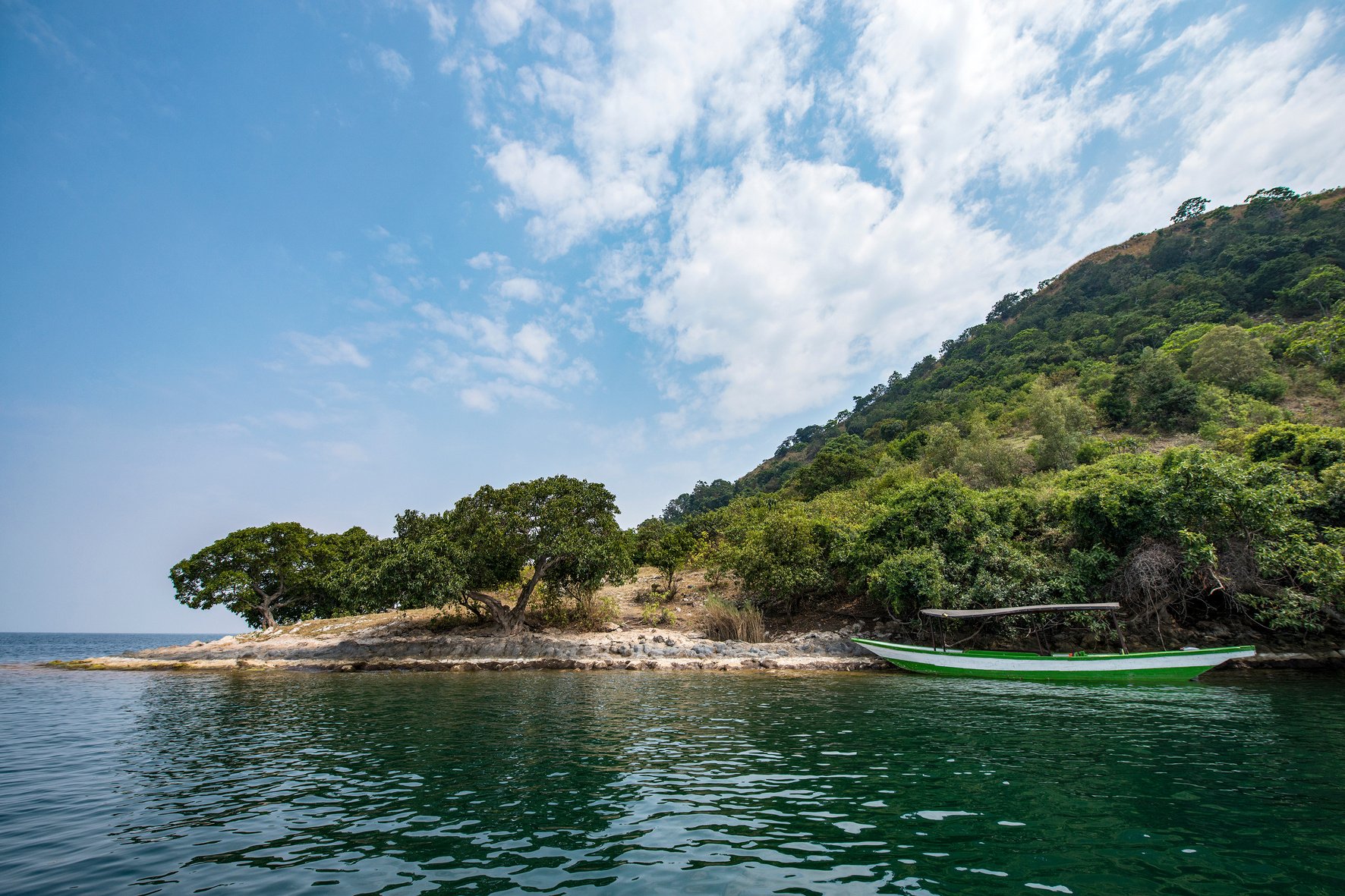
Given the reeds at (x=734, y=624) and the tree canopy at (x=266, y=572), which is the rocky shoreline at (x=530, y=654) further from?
the tree canopy at (x=266, y=572)

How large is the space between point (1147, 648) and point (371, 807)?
31.4 m

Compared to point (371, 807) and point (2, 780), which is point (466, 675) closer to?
point (2, 780)

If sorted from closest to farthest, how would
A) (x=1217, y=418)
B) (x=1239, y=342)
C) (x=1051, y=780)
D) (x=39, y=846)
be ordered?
(x=39, y=846), (x=1051, y=780), (x=1217, y=418), (x=1239, y=342)

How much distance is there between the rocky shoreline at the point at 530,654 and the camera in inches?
1048

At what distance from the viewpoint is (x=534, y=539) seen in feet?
109

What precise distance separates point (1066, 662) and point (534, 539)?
87.4 ft

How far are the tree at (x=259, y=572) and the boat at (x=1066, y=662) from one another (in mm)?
44776

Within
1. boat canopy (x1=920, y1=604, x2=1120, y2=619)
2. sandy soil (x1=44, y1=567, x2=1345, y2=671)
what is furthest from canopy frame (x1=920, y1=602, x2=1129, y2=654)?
sandy soil (x1=44, y1=567, x2=1345, y2=671)

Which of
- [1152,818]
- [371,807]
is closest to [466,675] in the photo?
[371,807]

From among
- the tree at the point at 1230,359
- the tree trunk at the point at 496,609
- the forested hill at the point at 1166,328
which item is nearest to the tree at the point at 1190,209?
the forested hill at the point at 1166,328

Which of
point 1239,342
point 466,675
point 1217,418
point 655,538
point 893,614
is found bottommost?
point 466,675

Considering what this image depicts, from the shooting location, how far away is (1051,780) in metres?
8.38

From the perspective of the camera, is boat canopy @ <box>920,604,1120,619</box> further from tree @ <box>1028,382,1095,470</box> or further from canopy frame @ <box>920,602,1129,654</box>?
tree @ <box>1028,382,1095,470</box>

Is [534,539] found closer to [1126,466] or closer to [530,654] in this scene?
[530,654]
